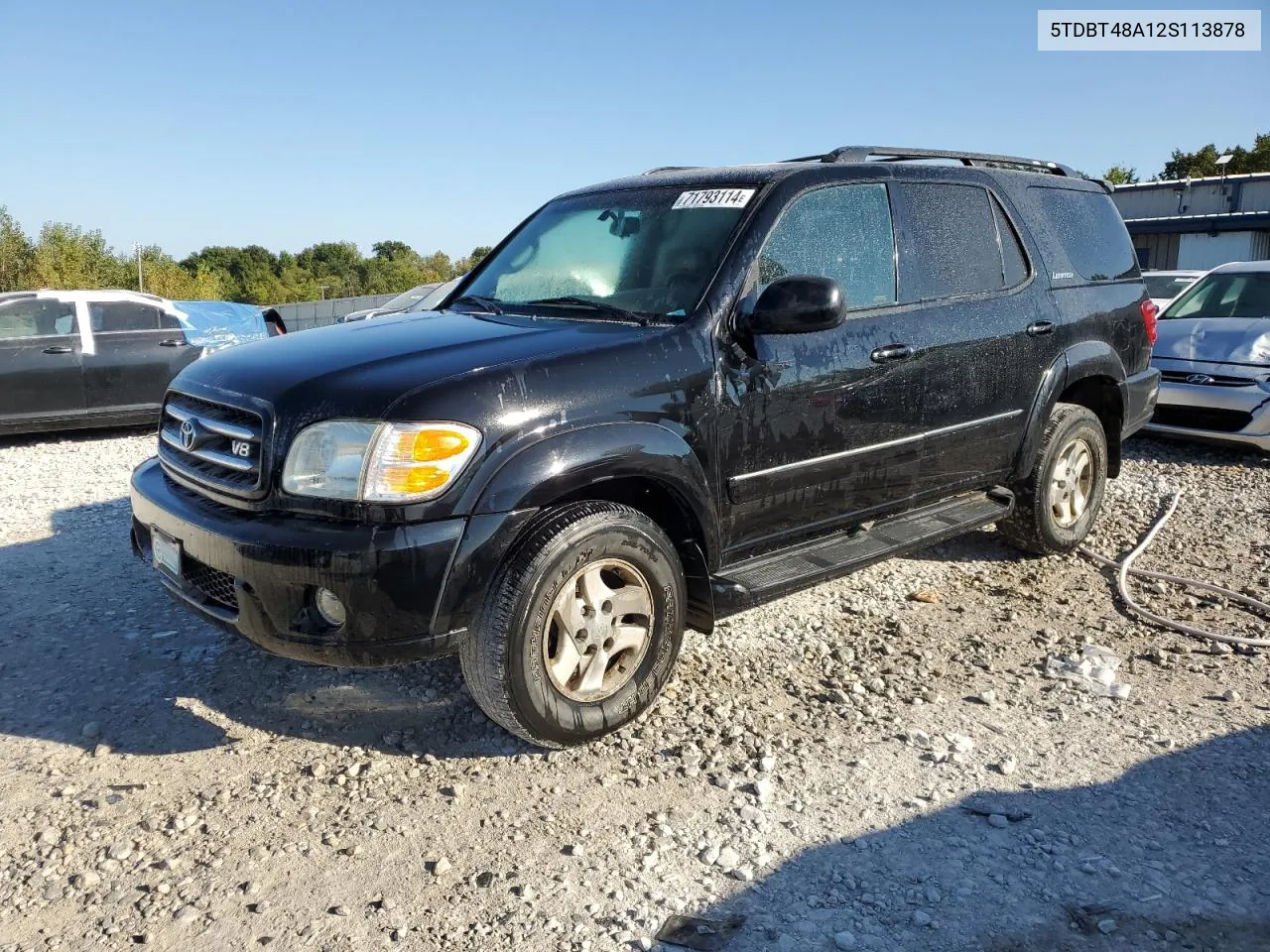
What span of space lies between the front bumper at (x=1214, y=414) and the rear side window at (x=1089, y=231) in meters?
2.50

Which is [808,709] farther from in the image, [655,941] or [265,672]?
[265,672]

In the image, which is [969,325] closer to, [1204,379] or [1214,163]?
[1204,379]

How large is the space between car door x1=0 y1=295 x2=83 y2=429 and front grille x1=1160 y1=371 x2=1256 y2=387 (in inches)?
370

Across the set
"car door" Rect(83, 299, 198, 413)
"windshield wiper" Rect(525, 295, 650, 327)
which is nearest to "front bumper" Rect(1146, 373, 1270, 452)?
"windshield wiper" Rect(525, 295, 650, 327)

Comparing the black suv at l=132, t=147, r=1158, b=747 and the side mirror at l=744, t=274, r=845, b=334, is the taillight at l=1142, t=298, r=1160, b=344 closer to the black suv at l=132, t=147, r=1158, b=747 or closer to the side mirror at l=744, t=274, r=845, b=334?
the black suv at l=132, t=147, r=1158, b=747

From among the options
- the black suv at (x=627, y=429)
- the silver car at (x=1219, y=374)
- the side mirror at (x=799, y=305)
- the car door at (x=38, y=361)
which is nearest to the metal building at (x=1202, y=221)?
the silver car at (x=1219, y=374)

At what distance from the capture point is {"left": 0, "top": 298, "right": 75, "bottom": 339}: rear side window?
29.6 ft

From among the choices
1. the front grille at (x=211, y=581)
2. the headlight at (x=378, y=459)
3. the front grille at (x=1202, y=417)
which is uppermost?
the headlight at (x=378, y=459)

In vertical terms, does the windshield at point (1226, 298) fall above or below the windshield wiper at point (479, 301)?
below

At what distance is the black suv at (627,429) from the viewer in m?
2.92

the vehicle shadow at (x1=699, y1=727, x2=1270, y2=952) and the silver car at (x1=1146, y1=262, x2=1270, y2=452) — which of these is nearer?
the vehicle shadow at (x1=699, y1=727, x2=1270, y2=952)

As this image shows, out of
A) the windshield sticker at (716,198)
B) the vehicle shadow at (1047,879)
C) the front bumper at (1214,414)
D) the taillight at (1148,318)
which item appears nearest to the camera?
the vehicle shadow at (1047,879)

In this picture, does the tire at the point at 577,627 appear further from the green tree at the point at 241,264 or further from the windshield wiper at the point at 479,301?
the green tree at the point at 241,264

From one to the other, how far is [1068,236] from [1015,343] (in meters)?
0.97
